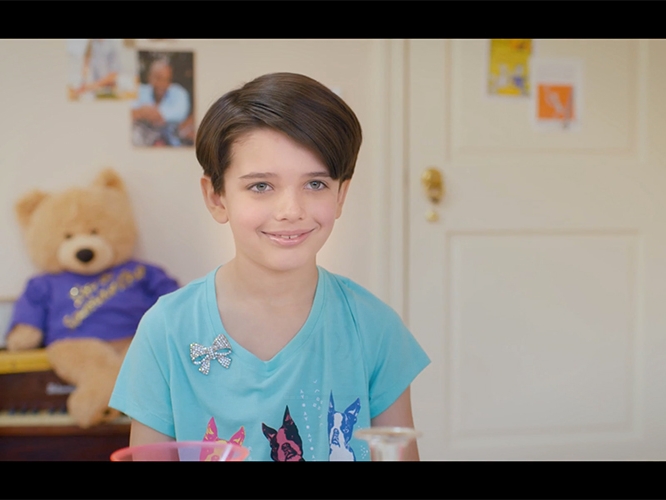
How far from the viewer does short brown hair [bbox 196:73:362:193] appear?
667 mm

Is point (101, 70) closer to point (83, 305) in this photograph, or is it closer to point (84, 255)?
point (84, 255)

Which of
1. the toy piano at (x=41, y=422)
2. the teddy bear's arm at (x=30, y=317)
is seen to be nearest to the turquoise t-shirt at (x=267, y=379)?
the toy piano at (x=41, y=422)

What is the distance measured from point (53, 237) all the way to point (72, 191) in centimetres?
11

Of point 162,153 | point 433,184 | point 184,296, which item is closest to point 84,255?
point 162,153

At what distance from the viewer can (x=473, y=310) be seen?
5.89 feet

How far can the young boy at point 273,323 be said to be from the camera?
67 cm

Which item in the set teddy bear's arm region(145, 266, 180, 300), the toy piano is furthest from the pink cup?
teddy bear's arm region(145, 266, 180, 300)

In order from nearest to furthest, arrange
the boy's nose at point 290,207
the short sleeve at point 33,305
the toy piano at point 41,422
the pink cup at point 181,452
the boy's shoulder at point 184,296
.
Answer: the pink cup at point 181,452 < the boy's nose at point 290,207 < the boy's shoulder at point 184,296 < the toy piano at point 41,422 < the short sleeve at point 33,305

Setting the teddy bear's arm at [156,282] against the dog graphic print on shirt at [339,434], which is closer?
the dog graphic print on shirt at [339,434]

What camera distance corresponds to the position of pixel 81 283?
1.65 meters

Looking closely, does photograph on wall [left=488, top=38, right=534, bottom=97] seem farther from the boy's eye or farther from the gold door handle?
the boy's eye

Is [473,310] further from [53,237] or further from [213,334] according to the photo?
[213,334]

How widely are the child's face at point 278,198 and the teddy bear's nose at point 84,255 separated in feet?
3.24

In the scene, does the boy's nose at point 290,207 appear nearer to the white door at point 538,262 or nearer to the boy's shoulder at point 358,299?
the boy's shoulder at point 358,299
